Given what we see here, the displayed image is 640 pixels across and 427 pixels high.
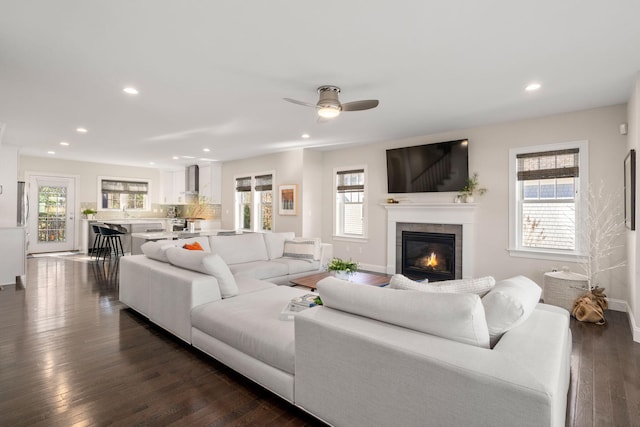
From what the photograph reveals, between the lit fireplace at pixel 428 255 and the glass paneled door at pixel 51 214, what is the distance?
350 inches

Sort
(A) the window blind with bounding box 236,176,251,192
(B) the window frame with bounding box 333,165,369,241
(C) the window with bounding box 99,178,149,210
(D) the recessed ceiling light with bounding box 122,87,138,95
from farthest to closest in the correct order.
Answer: (C) the window with bounding box 99,178,149,210 < (A) the window blind with bounding box 236,176,251,192 < (B) the window frame with bounding box 333,165,369,241 < (D) the recessed ceiling light with bounding box 122,87,138,95

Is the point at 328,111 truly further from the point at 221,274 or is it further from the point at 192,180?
the point at 192,180

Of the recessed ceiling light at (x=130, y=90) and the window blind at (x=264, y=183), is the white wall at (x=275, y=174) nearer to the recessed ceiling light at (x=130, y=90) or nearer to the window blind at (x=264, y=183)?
the window blind at (x=264, y=183)

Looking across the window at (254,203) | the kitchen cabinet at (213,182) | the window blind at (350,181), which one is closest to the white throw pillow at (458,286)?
the window blind at (350,181)

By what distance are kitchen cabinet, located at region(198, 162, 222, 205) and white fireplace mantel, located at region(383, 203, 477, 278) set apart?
5.01m

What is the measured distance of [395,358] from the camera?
1.54 m

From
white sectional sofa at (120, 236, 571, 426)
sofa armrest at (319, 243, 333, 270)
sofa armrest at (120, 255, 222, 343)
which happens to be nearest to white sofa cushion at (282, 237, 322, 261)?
sofa armrest at (319, 243, 333, 270)

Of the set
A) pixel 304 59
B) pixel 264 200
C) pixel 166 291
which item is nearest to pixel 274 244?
pixel 166 291

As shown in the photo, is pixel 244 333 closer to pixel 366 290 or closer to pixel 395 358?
pixel 366 290

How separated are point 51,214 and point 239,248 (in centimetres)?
705

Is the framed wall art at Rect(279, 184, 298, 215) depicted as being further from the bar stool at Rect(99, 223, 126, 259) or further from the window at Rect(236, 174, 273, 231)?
the bar stool at Rect(99, 223, 126, 259)

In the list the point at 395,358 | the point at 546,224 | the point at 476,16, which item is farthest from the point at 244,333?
the point at 546,224

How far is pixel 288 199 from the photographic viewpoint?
7504mm

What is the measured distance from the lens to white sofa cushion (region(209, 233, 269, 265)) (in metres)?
4.94
